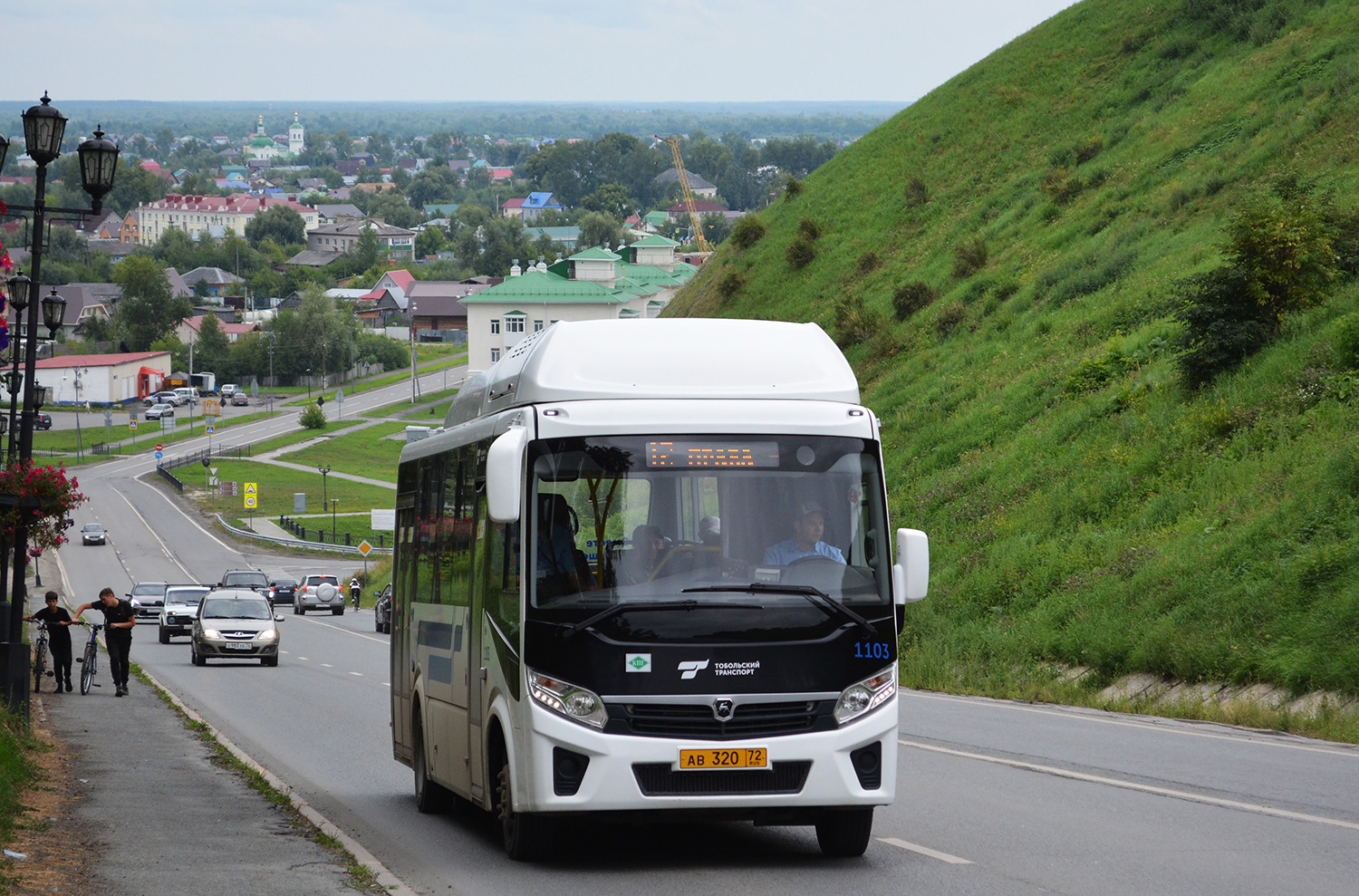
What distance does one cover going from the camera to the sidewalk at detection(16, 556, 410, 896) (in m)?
9.05

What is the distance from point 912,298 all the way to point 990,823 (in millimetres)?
39519

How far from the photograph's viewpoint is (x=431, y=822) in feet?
38.5

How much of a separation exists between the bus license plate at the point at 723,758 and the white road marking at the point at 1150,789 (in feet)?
13.2

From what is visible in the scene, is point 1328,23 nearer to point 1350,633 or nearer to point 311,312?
point 1350,633

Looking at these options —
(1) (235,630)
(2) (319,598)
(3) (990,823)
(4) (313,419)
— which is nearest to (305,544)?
(2) (319,598)

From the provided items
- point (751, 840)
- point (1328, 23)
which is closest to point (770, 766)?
point (751, 840)

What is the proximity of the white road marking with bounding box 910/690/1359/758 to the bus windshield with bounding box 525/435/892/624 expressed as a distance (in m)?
7.22

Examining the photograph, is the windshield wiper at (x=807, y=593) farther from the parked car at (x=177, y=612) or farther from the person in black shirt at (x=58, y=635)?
the parked car at (x=177, y=612)

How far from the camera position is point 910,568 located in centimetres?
945

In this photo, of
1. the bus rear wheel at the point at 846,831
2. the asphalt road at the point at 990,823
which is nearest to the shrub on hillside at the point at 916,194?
the asphalt road at the point at 990,823

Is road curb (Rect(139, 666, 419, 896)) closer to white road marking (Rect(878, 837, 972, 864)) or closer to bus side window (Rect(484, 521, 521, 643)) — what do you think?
bus side window (Rect(484, 521, 521, 643))

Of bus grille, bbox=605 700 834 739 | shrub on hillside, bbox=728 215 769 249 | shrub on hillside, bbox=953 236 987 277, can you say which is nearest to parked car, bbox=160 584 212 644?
shrub on hillside, bbox=953 236 987 277

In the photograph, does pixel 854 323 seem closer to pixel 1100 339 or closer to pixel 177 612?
pixel 1100 339

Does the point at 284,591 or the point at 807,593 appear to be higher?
the point at 807,593
